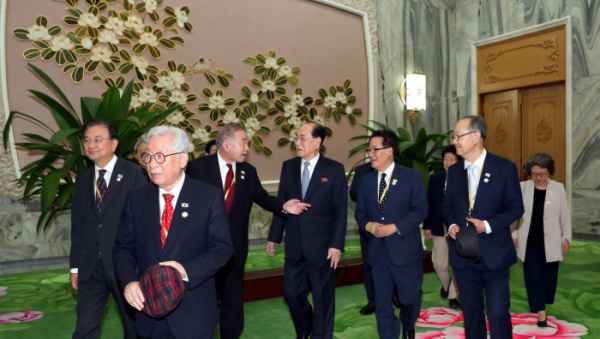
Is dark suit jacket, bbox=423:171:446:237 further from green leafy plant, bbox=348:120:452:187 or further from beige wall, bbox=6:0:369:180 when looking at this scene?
beige wall, bbox=6:0:369:180

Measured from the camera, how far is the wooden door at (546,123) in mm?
6871

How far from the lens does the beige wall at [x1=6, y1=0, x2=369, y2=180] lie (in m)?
5.02

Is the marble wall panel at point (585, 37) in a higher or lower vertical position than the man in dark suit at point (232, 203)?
higher

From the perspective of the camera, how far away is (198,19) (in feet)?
19.7

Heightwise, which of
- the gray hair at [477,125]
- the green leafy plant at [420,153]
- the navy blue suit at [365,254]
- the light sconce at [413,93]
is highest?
the light sconce at [413,93]

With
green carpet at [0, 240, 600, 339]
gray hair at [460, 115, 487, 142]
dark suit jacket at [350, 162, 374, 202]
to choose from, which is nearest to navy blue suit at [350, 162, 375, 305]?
dark suit jacket at [350, 162, 374, 202]

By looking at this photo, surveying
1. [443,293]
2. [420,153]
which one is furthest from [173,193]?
[420,153]

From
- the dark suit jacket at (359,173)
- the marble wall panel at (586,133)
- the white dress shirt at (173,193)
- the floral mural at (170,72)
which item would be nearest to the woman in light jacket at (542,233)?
the dark suit jacket at (359,173)

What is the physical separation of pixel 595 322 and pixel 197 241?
10.3ft

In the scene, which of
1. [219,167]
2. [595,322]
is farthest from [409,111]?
[219,167]

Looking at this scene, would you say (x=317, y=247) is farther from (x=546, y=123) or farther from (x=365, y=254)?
(x=546, y=123)

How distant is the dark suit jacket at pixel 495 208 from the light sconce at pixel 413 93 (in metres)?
5.14

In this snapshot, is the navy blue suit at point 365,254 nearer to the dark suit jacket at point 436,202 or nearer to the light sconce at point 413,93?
the dark suit jacket at point 436,202

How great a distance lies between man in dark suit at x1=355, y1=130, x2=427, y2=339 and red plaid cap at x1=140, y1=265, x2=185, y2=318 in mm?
1512
